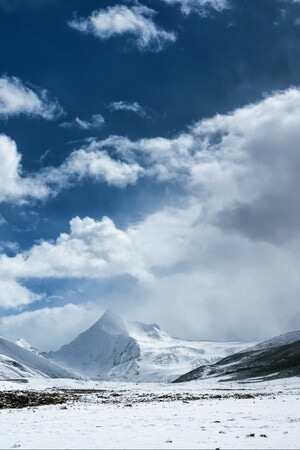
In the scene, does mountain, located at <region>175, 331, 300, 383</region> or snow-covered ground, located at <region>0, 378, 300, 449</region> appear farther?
mountain, located at <region>175, 331, 300, 383</region>

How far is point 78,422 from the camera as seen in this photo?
23.7 meters

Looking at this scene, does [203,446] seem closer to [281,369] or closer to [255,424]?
[255,424]

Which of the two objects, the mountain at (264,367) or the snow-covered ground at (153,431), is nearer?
the snow-covered ground at (153,431)

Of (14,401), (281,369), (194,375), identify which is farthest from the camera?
(194,375)

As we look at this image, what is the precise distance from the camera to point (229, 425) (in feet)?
67.2

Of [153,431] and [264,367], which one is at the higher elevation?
[153,431]

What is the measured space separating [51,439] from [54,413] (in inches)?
477

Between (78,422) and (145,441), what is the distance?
27.5 feet

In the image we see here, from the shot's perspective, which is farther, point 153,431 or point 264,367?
point 264,367

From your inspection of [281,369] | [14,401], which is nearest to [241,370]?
[281,369]

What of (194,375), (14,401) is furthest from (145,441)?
(194,375)

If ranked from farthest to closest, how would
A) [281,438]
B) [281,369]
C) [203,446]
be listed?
[281,369] < [281,438] < [203,446]

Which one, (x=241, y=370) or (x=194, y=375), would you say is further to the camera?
(x=194, y=375)

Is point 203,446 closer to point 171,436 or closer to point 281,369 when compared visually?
point 171,436
